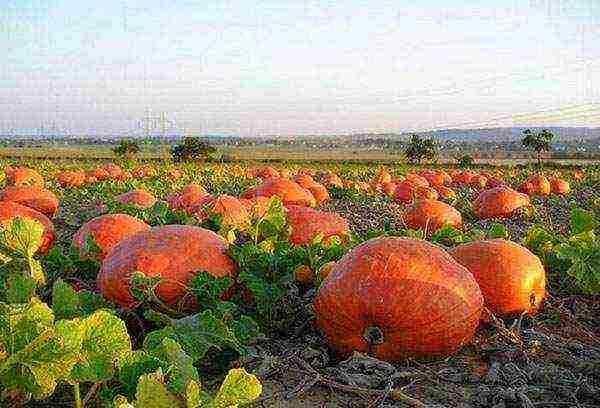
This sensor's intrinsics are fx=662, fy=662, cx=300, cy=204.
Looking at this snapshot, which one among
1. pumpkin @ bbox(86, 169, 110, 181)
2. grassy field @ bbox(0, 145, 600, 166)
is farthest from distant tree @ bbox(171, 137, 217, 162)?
pumpkin @ bbox(86, 169, 110, 181)

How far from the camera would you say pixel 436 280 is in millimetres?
3246

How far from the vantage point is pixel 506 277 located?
3881 millimetres

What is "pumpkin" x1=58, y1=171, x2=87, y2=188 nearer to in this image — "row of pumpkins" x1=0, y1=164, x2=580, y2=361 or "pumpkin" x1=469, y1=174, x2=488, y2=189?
"pumpkin" x1=469, y1=174, x2=488, y2=189

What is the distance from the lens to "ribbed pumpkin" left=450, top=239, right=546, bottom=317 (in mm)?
3879

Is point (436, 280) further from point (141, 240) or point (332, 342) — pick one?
point (141, 240)

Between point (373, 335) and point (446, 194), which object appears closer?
point (373, 335)

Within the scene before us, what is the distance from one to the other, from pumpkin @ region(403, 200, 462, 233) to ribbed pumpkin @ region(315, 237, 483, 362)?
21.3ft

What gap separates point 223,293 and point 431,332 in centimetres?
115

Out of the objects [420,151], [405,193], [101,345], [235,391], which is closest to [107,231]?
[101,345]

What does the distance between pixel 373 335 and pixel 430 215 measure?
6827mm

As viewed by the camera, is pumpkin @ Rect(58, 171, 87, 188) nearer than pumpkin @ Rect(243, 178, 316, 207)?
No

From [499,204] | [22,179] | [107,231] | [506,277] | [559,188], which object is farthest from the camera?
[559,188]

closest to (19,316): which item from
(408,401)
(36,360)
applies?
(36,360)

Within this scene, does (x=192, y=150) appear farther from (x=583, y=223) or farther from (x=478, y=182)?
(x=583, y=223)
